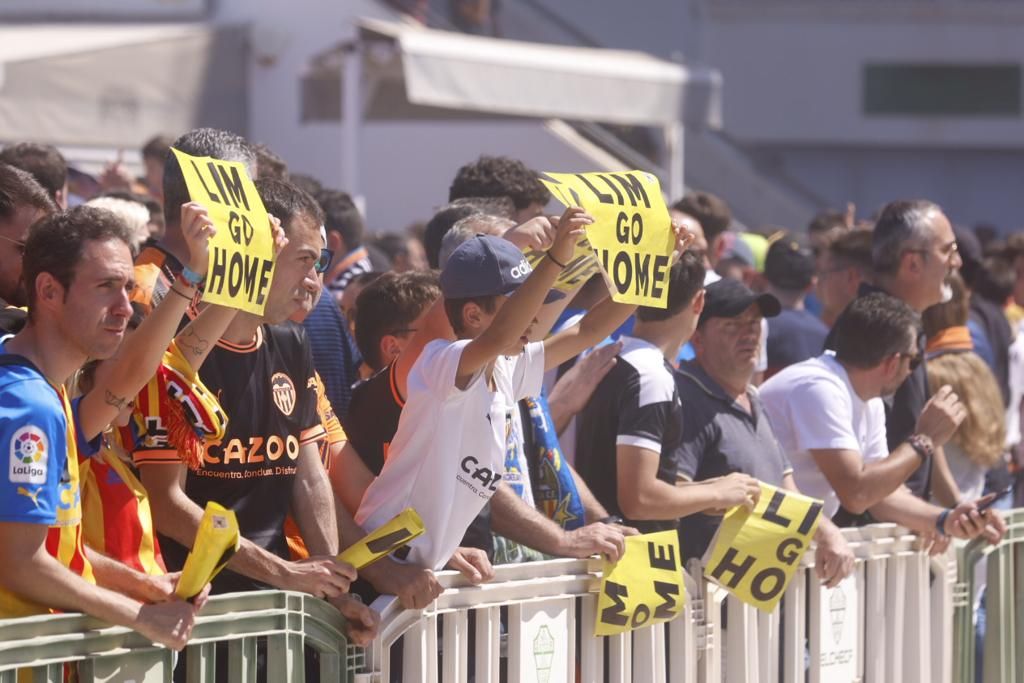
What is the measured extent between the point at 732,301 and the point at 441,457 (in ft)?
5.84

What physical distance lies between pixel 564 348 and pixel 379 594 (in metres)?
1.15

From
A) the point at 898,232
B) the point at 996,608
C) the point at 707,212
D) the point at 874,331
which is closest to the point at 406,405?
the point at 874,331

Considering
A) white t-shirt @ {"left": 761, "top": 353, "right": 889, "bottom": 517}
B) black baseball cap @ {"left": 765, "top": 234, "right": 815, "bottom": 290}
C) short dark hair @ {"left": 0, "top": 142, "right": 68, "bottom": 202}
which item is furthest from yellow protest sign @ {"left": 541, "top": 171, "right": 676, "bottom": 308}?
black baseball cap @ {"left": 765, "top": 234, "right": 815, "bottom": 290}

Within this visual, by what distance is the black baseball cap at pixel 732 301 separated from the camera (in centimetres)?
605

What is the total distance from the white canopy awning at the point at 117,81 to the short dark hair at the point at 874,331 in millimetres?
7567

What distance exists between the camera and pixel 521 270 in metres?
4.60

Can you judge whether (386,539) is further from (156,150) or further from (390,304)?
(156,150)

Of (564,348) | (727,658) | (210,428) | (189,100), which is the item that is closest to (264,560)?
(210,428)

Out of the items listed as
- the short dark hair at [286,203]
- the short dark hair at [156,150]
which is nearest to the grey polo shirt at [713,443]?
the short dark hair at [286,203]

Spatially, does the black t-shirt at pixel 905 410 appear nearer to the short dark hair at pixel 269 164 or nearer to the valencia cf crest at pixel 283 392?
the short dark hair at pixel 269 164

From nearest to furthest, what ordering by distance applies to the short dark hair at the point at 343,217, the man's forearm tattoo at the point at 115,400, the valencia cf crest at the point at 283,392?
the man's forearm tattoo at the point at 115,400 < the valencia cf crest at the point at 283,392 < the short dark hair at the point at 343,217

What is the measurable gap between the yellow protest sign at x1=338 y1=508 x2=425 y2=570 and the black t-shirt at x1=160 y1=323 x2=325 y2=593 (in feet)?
0.86

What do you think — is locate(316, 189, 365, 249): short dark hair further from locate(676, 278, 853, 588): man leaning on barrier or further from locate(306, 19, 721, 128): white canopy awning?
locate(306, 19, 721, 128): white canopy awning

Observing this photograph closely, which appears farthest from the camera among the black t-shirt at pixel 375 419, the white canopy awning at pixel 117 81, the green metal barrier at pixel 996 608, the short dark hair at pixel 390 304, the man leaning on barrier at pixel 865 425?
the white canopy awning at pixel 117 81
